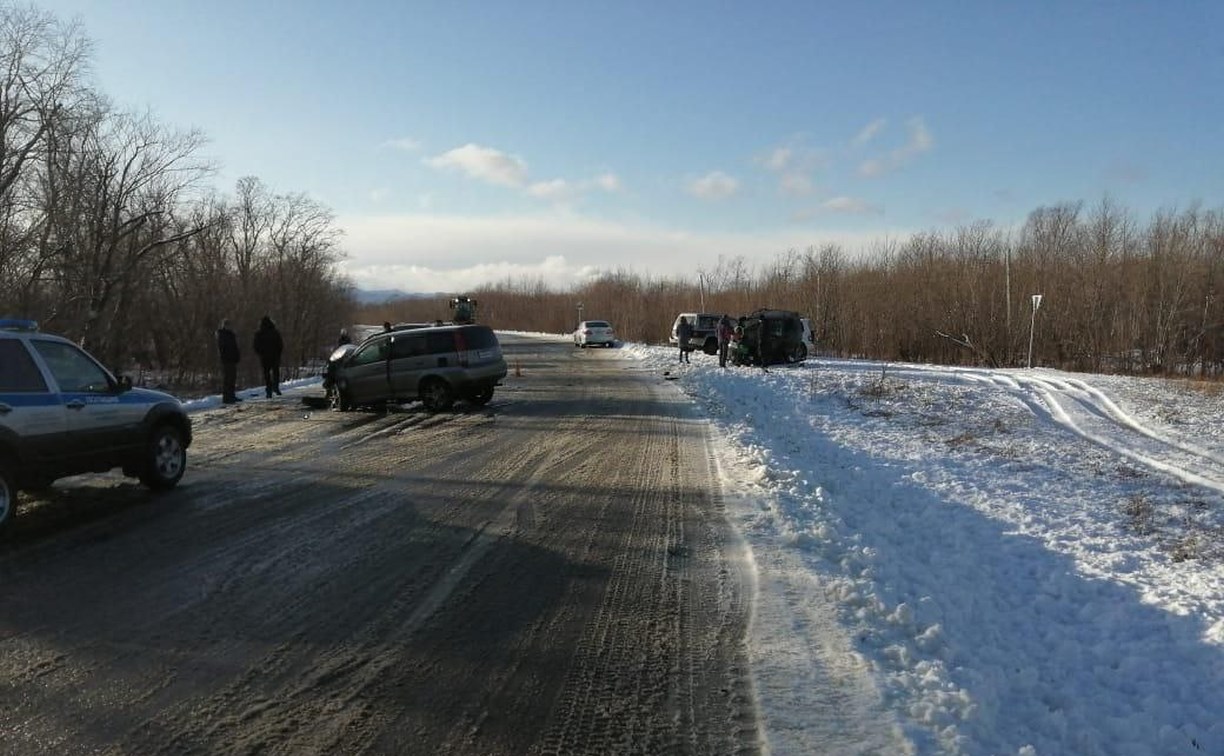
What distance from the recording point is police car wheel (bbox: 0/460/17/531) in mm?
6648

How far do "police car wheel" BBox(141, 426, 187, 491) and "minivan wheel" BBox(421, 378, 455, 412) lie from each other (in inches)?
313

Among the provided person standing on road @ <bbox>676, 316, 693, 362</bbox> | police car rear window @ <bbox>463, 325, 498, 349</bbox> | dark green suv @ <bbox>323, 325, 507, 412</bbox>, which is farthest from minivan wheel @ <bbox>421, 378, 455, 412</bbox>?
person standing on road @ <bbox>676, 316, 693, 362</bbox>

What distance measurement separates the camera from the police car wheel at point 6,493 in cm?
665

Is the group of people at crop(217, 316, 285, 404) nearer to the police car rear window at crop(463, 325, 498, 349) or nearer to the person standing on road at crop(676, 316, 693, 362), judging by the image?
the police car rear window at crop(463, 325, 498, 349)

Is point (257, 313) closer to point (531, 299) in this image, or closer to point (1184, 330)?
point (1184, 330)

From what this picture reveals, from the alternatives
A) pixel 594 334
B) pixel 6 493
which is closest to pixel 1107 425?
pixel 6 493

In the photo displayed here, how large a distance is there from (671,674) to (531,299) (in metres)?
133

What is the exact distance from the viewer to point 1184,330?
35.1 metres

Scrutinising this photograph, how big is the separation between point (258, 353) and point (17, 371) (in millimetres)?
13375

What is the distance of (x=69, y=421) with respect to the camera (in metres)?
7.50

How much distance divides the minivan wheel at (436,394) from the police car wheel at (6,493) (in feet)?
34.2

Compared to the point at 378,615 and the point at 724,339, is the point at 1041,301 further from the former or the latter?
the point at 378,615

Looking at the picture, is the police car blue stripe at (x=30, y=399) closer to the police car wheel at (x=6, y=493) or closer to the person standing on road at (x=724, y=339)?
the police car wheel at (x=6, y=493)

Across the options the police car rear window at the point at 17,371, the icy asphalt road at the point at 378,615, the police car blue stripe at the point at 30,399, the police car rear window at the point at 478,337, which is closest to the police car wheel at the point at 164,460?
the icy asphalt road at the point at 378,615
